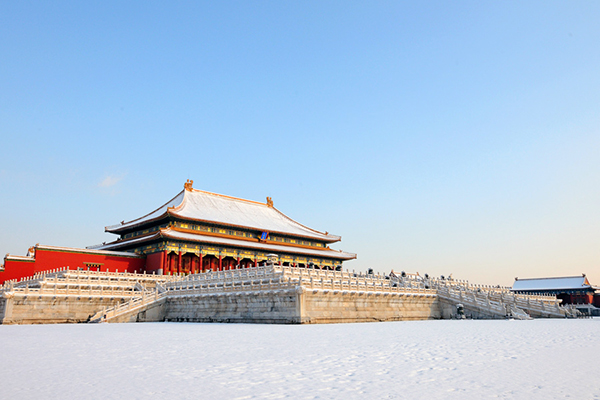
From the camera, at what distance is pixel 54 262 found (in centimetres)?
3906

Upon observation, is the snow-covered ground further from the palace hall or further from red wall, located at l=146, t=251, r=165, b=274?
red wall, located at l=146, t=251, r=165, b=274

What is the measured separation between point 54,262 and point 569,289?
66.0m

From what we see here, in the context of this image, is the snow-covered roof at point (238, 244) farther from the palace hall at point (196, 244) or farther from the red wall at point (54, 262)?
the red wall at point (54, 262)

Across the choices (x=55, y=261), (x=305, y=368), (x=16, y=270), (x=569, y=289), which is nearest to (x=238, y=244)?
(x=55, y=261)

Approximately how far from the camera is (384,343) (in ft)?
47.5

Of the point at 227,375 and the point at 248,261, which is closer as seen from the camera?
the point at 227,375

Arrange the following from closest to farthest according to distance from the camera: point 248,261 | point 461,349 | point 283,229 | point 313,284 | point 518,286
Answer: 1. point 461,349
2. point 313,284
3. point 248,261
4. point 283,229
5. point 518,286

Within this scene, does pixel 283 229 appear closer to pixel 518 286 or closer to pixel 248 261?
pixel 248 261

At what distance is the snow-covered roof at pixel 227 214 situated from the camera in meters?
49.6

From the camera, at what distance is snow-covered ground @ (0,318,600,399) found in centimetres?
768

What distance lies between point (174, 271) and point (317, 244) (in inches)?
828

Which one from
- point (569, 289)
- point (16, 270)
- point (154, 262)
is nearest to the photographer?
point (16, 270)

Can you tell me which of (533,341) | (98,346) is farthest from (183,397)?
(533,341)

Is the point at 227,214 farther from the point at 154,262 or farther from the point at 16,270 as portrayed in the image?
the point at 16,270
